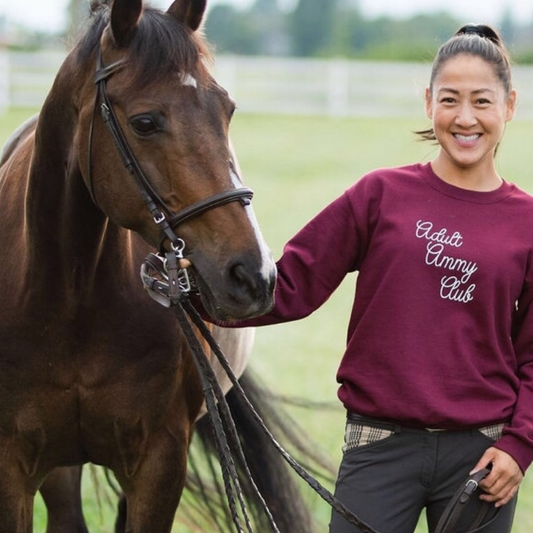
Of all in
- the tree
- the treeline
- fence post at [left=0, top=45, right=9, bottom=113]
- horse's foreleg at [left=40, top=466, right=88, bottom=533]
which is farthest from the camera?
the tree

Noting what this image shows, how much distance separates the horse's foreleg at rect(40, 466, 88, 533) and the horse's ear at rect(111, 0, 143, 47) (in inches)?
71.4

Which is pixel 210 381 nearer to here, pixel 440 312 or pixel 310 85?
pixel 440 312

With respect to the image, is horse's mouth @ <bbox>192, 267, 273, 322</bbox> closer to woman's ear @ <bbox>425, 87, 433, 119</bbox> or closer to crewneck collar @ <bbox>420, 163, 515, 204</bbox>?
crewneck collar @ <bbox>420, 163, 515, 204</bbox>

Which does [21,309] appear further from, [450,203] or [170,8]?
[450,203]

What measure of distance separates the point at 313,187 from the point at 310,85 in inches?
449

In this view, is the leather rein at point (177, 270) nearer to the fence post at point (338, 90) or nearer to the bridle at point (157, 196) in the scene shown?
the bridle at point (157, 196)

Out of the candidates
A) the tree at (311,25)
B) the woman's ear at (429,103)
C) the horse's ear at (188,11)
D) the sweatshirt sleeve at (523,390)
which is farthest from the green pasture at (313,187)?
the tree at (311,25)

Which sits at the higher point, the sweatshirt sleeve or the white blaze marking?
the white blaze marking

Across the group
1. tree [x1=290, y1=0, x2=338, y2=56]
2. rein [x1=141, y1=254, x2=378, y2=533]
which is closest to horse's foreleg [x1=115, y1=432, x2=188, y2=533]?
rein [x1=141, y1=254, x2=378, y2=533]

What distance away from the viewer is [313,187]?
53.3 ft

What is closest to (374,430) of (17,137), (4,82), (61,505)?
(61,505)

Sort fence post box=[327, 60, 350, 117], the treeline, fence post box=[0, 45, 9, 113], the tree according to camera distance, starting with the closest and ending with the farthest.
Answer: fence post box=[0, 45, 9, 113] < fence post box=[327, 60, 350, 117] < the treeline < the tree

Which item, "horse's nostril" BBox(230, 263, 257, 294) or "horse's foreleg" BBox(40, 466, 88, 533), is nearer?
"horse's nostril" BBox(230, 263, 257, 294)

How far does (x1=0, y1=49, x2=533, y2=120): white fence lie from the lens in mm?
26250
